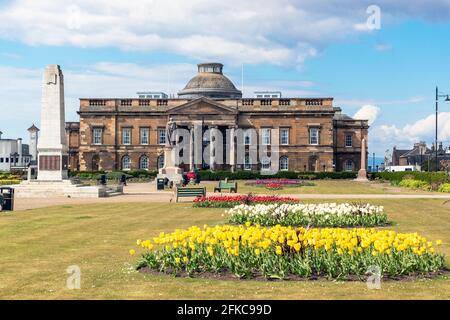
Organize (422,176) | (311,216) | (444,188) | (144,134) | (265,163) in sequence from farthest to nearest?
(144,134) < (265,163) < (422,176) < (444,188) < (311,216)

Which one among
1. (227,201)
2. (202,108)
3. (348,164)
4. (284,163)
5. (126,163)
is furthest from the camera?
(348,164)

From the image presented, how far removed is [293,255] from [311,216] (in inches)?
362

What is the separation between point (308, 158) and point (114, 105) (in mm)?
30974

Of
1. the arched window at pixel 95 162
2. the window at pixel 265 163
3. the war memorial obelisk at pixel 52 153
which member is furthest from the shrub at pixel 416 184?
the arched window at pixel 95 162

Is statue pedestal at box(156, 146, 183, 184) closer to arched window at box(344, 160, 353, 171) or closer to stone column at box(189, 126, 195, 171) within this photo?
stone column at box(189, 126, 195, 171)

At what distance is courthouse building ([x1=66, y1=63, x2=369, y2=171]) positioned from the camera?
93.9m

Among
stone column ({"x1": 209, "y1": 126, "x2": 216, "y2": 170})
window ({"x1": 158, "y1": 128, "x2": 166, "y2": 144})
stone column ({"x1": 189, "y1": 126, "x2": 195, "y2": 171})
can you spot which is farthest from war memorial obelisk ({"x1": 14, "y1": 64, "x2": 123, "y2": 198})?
window ({"x1": 158, "y1": 128, "x2": 166, "y2": 144})

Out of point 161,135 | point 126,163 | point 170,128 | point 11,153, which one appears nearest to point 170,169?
point 170,128

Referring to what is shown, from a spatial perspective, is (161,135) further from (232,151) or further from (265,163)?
(265,163)

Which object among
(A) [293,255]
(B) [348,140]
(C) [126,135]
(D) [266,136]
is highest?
(C) [126,135]

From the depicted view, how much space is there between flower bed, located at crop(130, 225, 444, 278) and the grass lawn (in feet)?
1.50

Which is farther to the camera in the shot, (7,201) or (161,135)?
(161,135)

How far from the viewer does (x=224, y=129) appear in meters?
96.8

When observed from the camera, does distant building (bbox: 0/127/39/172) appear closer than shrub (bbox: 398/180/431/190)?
No
